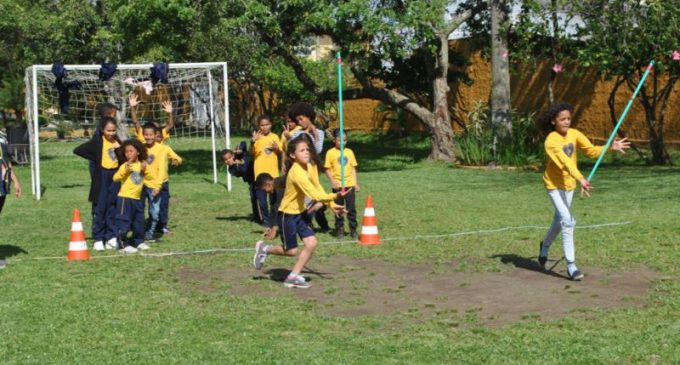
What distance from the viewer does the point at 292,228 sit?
28.9 ft

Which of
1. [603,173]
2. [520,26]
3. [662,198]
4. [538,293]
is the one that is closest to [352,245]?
[538,293]

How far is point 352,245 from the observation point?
36.3 ft

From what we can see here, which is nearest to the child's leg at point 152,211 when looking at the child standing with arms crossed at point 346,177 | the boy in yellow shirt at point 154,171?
the boy in yellow shirt at point 154,171

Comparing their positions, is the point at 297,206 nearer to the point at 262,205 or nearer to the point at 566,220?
the point at 566,220

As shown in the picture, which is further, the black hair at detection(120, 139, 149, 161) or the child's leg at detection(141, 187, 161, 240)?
the child's leg at detection(141, 187, 161, 240)

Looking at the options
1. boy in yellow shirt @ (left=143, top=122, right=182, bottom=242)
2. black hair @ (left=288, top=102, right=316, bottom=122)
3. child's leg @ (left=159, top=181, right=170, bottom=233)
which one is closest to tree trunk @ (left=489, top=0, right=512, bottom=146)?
child's leg @ (left=159, top=181, right=170, bottom=233)

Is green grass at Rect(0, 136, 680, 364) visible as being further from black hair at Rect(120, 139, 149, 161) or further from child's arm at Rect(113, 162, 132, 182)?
black hair at Rect(120, 139, 149, 161)

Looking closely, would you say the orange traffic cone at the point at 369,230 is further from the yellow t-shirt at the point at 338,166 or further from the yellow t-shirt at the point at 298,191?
the yellow t-shirt at the point at 298,191

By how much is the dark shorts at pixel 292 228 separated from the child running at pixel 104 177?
3355 millimetres

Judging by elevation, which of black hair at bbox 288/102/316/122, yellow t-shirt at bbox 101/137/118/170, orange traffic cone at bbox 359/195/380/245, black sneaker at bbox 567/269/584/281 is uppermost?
black hair at bbox 288/102/316/122

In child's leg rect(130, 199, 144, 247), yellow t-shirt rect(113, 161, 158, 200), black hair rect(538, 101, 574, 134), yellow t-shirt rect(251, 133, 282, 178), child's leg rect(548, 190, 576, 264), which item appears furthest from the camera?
yellow t-shirt rect(251, 133, 282, 178)

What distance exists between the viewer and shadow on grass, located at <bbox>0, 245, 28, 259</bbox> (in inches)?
431

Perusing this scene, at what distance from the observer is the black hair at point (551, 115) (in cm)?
901

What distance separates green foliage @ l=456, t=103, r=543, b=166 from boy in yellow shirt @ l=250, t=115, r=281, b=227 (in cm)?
1027
